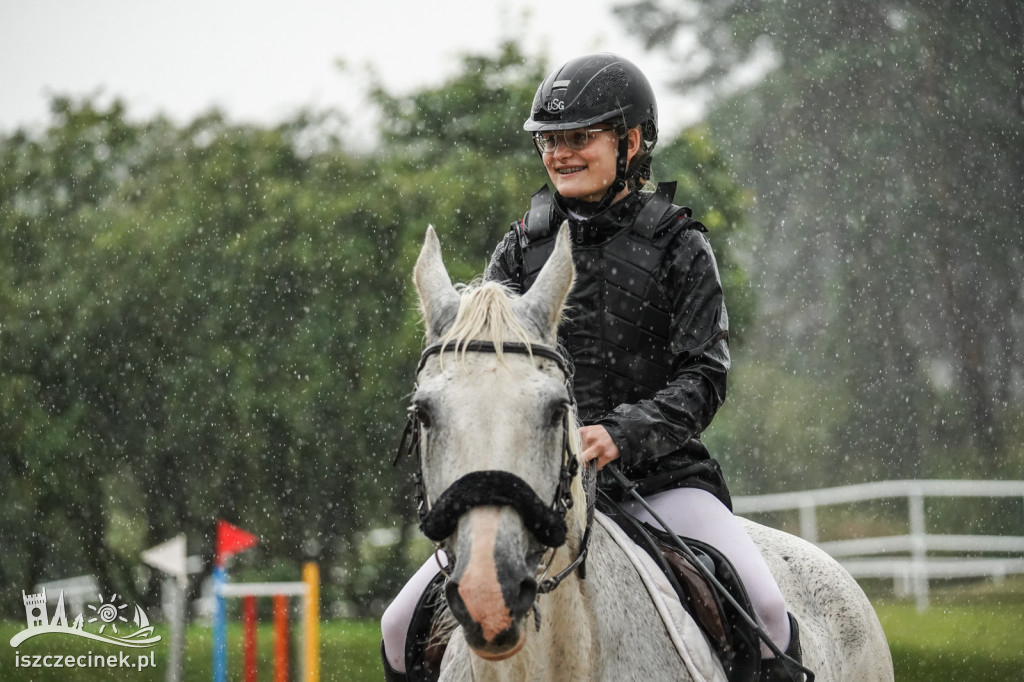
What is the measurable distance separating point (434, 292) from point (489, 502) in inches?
30.9

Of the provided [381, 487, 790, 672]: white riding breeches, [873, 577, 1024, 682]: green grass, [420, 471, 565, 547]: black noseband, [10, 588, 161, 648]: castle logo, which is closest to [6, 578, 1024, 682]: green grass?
[873, 577, 1024, 682]: green grass

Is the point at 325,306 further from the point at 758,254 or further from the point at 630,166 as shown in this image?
the point at 758,254

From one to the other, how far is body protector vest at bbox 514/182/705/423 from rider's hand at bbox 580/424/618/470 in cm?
51

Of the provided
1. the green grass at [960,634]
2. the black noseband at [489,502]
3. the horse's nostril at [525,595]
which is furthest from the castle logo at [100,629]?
the horse's nostril at [525,595]

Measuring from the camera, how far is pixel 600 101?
4.28m

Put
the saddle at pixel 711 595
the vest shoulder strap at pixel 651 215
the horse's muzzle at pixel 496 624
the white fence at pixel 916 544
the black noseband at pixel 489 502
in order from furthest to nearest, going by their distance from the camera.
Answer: the white fence at pixel 916 544 → the vest shoulder strap at pixel 651 215 → the saddle at pixel 711 595 → the black noseband at pixel 489 502 → the horse's muzzle at pixel 496 624

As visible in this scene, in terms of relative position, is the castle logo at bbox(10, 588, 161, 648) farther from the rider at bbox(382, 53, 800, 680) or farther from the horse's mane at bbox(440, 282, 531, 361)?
the horse's mane at bbox(440, 282, 531, 361)

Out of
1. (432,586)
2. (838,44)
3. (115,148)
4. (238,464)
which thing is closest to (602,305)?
(432,586)

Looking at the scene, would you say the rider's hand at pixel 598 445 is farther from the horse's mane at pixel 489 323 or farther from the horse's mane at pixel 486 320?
the horse's mane at pixel 486 320

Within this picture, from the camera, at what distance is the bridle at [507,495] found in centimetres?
293

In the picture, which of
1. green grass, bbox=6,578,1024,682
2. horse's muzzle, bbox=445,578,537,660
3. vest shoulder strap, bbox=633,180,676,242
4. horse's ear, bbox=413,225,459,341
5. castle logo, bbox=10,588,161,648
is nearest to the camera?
horse's muzzle, bbox=445,578,537,660

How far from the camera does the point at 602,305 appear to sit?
4102 mm

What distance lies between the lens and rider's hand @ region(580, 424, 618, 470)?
11.7ft

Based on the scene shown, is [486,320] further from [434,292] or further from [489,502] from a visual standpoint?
[489,502]
